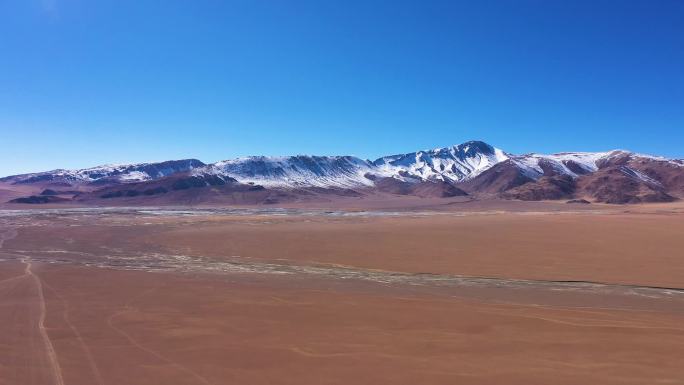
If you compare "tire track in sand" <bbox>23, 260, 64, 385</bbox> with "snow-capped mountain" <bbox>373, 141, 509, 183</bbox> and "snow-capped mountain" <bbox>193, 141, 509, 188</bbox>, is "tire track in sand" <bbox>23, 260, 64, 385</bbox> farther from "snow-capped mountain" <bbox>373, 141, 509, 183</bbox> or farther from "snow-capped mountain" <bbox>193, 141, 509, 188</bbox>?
"snow-capped mountain" <bbox>373, 141, 509, 183</bbox>

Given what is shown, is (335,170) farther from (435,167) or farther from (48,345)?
(48,345)

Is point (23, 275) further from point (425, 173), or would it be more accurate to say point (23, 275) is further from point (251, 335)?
point (425, 173)

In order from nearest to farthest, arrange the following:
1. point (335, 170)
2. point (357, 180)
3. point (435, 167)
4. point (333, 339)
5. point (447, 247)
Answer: point (333, 339) < point (447, 247) < point (357, 180) < point (335, 170) < point (435, 167)

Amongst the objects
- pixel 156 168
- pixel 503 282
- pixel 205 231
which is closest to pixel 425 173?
pixel 156 168

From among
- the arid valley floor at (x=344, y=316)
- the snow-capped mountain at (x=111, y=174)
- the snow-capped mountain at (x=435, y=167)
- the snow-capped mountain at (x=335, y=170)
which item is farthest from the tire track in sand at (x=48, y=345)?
the snow-capped mountain at (x=435, y=167)

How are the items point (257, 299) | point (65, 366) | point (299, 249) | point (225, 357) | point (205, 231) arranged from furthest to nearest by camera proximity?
point (205, 231)
point (299, 249)
point (257, 299)
point (225, 357)
point (65, 366)

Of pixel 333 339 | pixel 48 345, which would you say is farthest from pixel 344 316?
pixel 48 345
